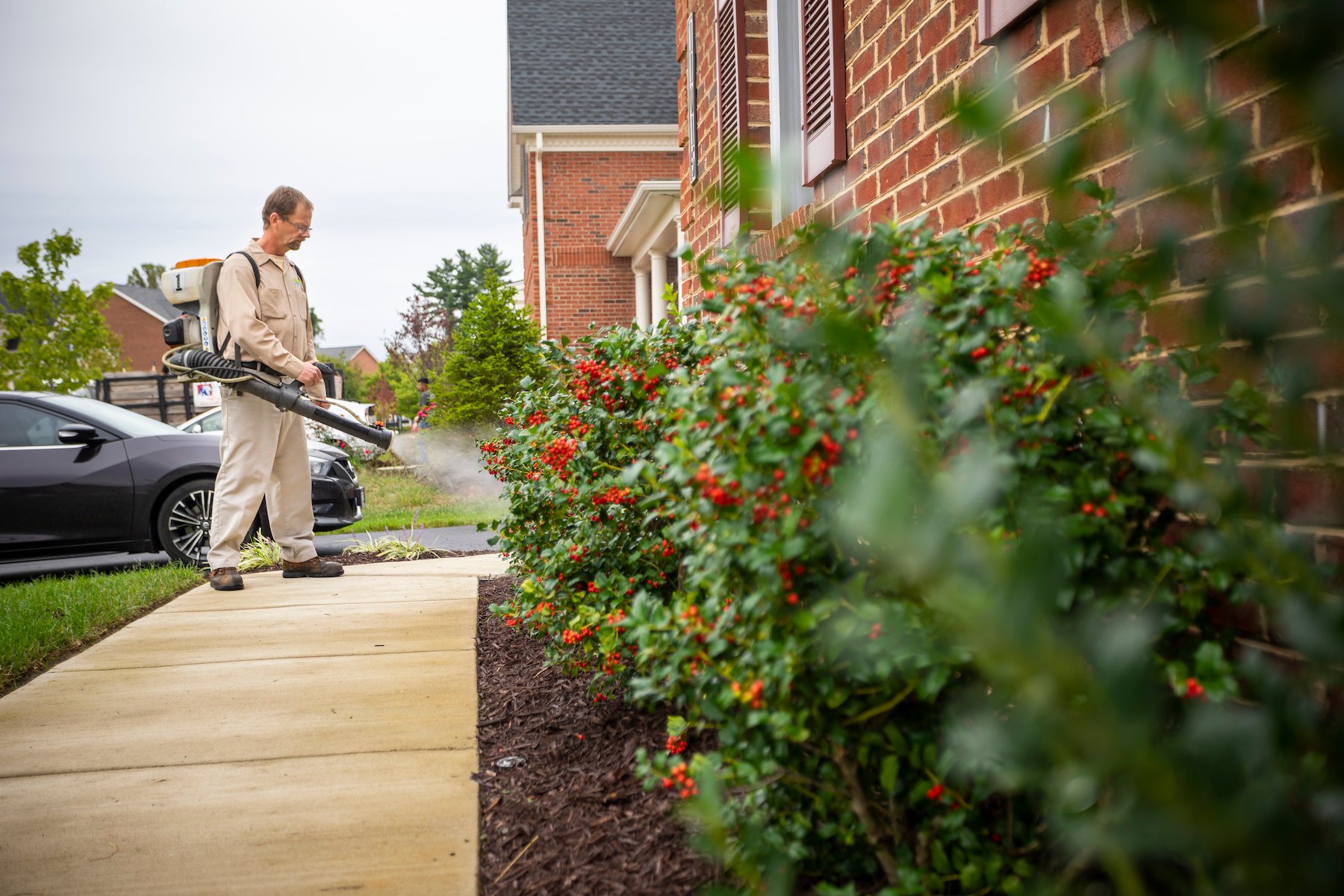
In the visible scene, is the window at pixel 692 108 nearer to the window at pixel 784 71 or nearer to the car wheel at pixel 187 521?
the window at pixel 784 71

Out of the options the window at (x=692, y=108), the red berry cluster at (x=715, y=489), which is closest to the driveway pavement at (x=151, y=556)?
the window at (x=692, y=108)

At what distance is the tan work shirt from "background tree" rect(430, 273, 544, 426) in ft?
25.6

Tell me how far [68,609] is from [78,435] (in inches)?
93.7

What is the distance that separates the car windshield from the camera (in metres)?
6.60

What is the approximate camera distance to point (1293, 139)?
1.41m

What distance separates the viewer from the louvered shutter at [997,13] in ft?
6.93

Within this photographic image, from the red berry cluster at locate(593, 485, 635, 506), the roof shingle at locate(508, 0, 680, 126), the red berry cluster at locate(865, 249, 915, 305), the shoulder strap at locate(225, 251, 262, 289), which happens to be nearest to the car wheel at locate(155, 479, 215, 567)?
the shoulder strap at locate(225, 251, 262, 289)

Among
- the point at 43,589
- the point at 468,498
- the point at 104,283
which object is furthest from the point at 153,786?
the point at 104,283

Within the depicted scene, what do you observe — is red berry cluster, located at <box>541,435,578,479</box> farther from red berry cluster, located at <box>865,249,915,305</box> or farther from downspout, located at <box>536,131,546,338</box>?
downspout, located at <box>536,131,546,338</box>

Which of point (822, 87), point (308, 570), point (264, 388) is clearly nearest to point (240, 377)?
point (264, 388)

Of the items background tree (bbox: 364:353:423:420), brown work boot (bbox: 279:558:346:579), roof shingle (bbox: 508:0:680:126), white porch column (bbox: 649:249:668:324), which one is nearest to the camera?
brown work boot (bbox: 279:558:346:579)

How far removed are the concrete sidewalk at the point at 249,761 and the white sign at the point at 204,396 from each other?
52.8 ft

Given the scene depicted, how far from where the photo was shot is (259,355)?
15.7 feet

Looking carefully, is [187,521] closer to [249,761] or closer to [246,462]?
[246,462]
